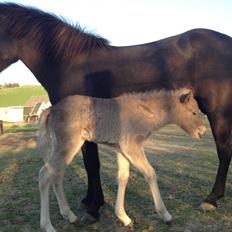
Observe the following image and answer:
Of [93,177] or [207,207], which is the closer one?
[207,207]

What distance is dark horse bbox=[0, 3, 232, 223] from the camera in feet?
17.5

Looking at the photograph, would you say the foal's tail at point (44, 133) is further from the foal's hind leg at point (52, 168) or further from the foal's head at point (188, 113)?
the foal's head at point (188, 113)

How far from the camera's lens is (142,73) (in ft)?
17.5

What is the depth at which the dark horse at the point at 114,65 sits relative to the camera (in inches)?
210

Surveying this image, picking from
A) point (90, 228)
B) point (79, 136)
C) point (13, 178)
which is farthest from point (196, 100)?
point (13, 178)

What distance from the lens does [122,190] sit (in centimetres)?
492

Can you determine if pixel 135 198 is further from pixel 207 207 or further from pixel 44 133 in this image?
pixel 44 133

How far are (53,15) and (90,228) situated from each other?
2.96 meters

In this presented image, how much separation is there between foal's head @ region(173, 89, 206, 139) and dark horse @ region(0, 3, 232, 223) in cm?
39

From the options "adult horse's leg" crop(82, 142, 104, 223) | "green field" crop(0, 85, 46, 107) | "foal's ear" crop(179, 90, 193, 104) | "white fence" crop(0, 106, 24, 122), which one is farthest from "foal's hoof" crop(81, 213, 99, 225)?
"green field" crop(0, 85, 46, 107)

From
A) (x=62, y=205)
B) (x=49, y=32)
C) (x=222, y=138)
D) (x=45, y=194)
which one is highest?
(x=49, y=32)

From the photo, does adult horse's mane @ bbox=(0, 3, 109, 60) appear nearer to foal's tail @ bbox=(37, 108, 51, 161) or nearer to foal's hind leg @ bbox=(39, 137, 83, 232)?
foal's tail @ bbox=(37, 108, 51, 161)

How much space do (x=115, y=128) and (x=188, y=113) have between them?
3.26 feet

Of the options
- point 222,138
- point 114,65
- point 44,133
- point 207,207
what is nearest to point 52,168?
point 44,133
